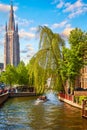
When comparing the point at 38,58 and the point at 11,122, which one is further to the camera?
the point at 38,58

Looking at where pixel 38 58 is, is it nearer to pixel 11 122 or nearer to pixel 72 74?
pixel 72 74

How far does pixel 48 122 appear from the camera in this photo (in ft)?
115

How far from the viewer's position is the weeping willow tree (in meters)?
63.1

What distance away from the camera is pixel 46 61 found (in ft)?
206

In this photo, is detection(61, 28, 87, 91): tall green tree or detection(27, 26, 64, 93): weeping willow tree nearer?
detection(61, 28, 87, 91): tall green tree

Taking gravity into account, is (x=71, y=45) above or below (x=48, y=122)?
above

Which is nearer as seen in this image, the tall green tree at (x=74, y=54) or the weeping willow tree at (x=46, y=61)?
the tall green tree at (x=74, y=54)

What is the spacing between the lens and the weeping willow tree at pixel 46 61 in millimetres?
63125

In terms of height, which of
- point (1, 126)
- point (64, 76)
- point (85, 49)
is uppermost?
point (85, 49)

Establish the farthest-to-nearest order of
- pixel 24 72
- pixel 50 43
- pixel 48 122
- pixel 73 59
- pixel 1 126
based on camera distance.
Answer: pixel 24 72, pixel 50 43, pixel 73 59, pixel 48 122, pixel 1 126

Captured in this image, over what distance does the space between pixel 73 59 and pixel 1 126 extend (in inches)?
1190

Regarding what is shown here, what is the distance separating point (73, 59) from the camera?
199 ft

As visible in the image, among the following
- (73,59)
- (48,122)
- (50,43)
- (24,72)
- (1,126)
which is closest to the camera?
(1,126)

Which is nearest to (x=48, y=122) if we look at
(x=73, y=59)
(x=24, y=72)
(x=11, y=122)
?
(x=11, y=122)
